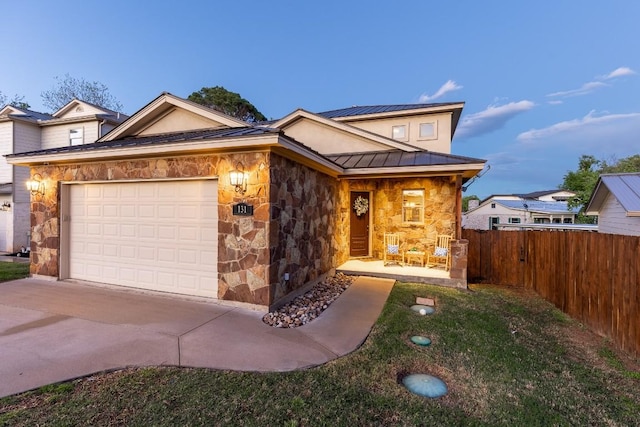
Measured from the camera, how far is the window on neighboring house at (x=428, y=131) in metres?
10.1

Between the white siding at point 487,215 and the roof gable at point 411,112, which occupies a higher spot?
the roof gable at point 411,112

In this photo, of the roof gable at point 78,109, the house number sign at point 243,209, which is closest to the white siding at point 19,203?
the roof gable at point 78,109

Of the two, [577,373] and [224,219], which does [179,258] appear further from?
[577,373]

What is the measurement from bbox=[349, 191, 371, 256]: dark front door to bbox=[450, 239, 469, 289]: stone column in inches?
120

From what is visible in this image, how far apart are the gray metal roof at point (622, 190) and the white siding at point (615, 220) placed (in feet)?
0.88

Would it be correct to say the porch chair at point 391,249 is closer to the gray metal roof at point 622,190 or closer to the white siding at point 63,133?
the gray metal roof at point 622,190

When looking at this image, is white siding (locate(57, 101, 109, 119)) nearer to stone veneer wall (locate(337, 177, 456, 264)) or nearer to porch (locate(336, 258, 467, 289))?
stone veneer wall (locate(337, 177, 456, 264))

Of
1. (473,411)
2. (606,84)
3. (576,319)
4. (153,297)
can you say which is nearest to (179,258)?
(153,297)

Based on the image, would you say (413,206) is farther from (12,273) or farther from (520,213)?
(520,213)

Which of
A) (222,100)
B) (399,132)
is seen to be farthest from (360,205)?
(222,100)

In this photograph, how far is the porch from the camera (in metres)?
7.02

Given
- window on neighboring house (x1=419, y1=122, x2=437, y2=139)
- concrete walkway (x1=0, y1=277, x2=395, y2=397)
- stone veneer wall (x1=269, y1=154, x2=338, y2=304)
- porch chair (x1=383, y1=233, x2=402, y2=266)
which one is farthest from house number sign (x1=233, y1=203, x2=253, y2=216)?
window on neighboring house (x1=419, y1=122, x2=437, y2=139)

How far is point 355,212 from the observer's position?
927 centimetres

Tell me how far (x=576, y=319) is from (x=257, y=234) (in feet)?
20.2
